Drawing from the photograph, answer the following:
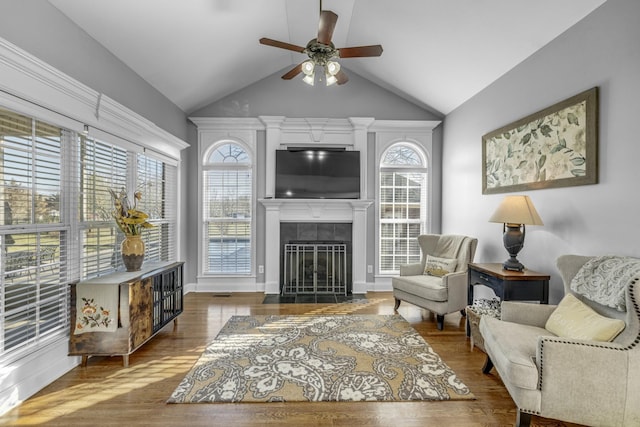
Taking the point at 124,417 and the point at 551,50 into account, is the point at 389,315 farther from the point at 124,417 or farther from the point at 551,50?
the point at 551,50

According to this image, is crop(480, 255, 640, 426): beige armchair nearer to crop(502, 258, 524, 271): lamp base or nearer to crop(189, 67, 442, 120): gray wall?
crop(502, 258, 524, 271): lamp base

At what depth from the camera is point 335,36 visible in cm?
418

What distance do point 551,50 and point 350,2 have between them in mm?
2019

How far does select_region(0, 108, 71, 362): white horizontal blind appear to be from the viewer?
2.05 metres

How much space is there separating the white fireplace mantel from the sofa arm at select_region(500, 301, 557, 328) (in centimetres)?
268

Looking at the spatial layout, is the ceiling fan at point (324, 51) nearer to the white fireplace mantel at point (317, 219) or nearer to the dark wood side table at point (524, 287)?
the dark wood side table at point (524, 287)

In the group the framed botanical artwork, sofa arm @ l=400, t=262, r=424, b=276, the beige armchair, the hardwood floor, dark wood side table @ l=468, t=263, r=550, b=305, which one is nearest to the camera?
the beige armchair

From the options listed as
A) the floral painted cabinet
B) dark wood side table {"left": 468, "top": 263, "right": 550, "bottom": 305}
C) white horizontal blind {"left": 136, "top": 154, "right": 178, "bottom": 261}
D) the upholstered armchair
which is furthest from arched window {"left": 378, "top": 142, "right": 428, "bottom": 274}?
the floral painted cabinet

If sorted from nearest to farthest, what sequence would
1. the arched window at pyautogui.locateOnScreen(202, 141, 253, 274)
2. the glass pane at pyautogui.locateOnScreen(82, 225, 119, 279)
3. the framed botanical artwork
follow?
the framed botanical artwork < the glass pane at pyautogui.locateOnScreen(82, 225, 119, 279) < the arched window at pyautogui.locateOnScreen(202, 141, 253, 274)

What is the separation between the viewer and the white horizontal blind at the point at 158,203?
3.74 m

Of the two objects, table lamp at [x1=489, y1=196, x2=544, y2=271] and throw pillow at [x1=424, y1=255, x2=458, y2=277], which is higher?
table lamp at [x1=489, y1=196, x2=544, y2=271]

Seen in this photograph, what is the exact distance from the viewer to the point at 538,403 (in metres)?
1.77

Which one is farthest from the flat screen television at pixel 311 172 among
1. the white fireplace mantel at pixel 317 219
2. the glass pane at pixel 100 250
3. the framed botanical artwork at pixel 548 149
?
the glass pane at pixel 100 250

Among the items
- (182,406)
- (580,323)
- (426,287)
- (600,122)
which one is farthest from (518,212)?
(182,406)
